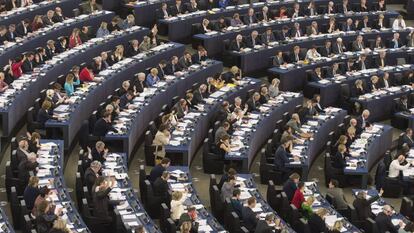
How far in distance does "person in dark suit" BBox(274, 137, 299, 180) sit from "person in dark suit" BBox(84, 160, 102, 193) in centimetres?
497

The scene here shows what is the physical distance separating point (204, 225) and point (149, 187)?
226cm

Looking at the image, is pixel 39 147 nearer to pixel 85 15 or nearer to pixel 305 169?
pixel 305 169

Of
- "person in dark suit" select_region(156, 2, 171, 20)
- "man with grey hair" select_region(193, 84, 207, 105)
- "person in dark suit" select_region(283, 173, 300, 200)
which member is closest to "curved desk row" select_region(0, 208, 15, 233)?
"person in dark suit" select_region(283, 173, 300, 200)

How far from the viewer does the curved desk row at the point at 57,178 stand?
60.1 feet

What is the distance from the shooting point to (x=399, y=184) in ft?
78.3

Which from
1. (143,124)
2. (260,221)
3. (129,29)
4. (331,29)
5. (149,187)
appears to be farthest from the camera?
(331,29)

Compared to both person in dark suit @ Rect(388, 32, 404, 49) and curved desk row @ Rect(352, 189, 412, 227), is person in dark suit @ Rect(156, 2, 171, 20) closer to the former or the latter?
person in dark suit @ Rect(388, 32, 404, 49)

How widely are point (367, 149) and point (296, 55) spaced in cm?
664

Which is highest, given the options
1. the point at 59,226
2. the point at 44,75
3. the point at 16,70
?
the point at 16,70

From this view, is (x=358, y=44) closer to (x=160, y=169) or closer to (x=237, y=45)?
(x=237, y=45)

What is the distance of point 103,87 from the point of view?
2648 centimetres

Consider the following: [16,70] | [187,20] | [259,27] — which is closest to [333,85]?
[259,27]

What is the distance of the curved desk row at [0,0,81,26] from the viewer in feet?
100

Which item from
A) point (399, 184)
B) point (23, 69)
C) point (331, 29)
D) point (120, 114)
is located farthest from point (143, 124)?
point (331, 29)
